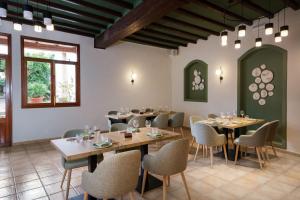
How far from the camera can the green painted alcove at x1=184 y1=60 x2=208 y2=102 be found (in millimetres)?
6852

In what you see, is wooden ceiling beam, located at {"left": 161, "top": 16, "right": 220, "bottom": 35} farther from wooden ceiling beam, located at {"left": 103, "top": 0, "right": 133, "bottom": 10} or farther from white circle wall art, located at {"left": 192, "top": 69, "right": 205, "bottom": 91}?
white circle wall art, located at {"left": 192, "top": 69, "right": 205, "bottom": 91}

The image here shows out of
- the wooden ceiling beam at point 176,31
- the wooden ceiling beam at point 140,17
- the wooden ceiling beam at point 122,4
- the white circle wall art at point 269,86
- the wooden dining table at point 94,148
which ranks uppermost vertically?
the wooden ceiling beam at point 176,31

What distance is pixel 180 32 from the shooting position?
591 cm

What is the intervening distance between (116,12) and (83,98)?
2.83 meters

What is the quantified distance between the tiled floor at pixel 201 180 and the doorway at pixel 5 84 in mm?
1013

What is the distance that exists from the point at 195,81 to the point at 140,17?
12.4ft

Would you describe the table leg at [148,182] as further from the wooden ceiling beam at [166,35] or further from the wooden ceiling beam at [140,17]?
the wooden ceiling beam at [166,35]

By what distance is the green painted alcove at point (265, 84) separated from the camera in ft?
15.8

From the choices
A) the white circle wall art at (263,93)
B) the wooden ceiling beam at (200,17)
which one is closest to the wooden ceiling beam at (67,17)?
the wooden ceiling beam at (200,17)

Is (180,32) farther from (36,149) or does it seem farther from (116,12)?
(36,149)

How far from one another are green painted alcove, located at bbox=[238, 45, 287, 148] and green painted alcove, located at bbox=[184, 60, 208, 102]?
1.35 meters

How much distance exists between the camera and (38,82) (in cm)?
545

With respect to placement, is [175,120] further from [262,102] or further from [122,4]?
[122,4]

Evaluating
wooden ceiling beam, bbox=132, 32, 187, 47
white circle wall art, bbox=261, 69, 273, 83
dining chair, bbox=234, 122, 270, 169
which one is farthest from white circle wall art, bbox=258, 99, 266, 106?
wooden ceiling beam, bbox=132, 32, 187, 47
